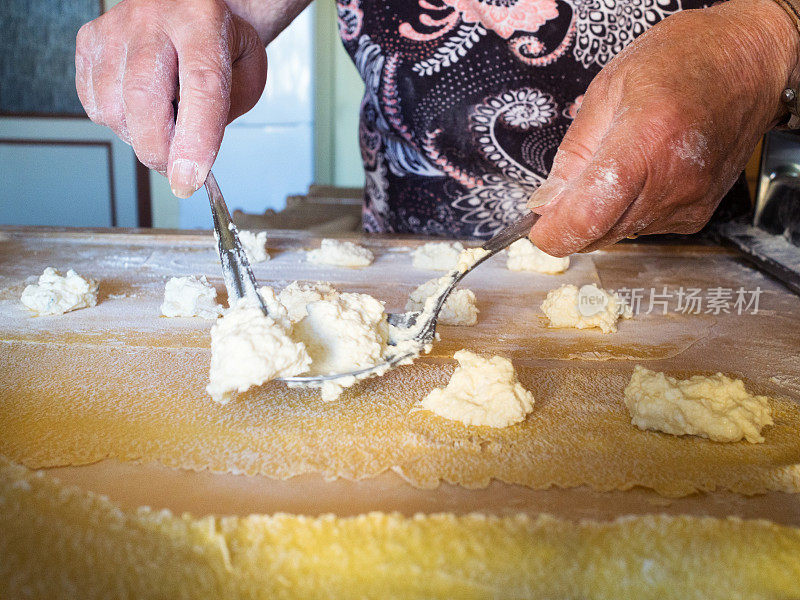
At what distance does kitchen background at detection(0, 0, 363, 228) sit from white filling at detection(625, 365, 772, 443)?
252 centimetres

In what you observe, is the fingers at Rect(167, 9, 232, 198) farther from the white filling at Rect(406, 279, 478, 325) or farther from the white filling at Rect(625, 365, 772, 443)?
the white filling at Rect(625, 365, 772, 443)

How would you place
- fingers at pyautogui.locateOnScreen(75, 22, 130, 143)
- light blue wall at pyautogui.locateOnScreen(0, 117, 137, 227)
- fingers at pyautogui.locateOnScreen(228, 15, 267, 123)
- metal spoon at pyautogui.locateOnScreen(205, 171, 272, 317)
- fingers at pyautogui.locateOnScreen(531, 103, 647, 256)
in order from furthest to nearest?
light blue wall at pyautogui.locateOnScreen(0, 117, 137, 227) → fingers at pyautogui.locateOnScreen(228, 15, 267, 123) → fingers at pyautogui.locateOnScreen(75, 22, 130, 143) → metal spoon at pyautogui.locateOnScreen(205, 171, 272, 317) → fingers at pyautogui.locateOnScreen(531, 103, 647, 256)

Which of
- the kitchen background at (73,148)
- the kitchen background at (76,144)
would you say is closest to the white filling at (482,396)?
the kitchen background at (73,148)

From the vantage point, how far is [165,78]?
1.00 m

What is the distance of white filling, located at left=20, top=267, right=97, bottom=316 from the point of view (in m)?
1.07

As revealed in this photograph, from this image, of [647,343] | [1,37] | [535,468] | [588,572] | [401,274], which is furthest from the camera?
[1,37]

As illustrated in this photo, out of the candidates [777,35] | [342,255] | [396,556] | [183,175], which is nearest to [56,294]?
[183,175]

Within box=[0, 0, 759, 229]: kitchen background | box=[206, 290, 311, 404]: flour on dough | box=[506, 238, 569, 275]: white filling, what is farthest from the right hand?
box=[0, 0, 759, 229]: kitchen background

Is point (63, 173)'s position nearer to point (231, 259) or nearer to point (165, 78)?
point (165, 78)

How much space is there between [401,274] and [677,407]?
680 mm

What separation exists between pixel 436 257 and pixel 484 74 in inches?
16.6

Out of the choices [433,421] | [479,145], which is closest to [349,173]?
[479,145]

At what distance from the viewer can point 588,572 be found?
588 mm

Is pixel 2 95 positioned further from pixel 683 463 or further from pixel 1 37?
pixel 683 463
